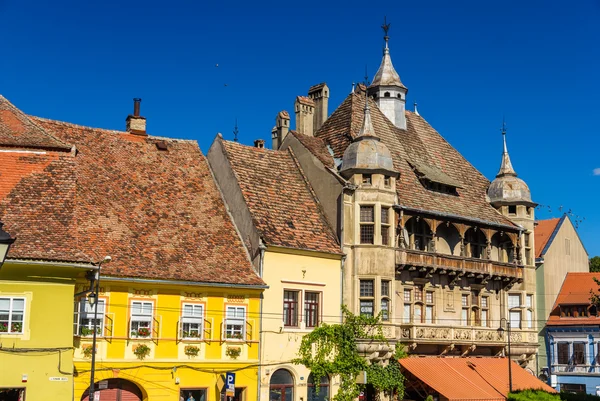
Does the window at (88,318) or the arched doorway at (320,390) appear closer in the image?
the window at (88,318)

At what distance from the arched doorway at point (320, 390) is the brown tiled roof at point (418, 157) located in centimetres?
952

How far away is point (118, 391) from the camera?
102 feet

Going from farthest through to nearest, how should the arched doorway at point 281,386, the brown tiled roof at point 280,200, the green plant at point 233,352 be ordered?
the brown tiled roof at point 280,200
the arched doorway at point 281,386
the green plant at point 233,352

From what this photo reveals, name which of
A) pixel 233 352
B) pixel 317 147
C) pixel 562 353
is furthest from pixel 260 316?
pixel 562 353

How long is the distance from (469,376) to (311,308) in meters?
9.14

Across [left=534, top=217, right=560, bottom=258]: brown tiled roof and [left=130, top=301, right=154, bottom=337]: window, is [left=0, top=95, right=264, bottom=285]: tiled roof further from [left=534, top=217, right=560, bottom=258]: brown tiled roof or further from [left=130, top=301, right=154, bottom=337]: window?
[left=534, top=217, right=560, bottom=258]: brown tiled roof

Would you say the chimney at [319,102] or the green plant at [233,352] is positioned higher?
the chimney at [319,102]

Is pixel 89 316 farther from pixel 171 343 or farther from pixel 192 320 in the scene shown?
pixel 192 320

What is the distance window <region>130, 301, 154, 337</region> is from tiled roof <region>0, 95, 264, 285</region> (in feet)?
4.05

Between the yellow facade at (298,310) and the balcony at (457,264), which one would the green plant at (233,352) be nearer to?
the yellow facade at (298,310)

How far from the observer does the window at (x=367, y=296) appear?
124 feet

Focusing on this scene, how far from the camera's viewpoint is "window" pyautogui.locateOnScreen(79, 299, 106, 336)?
3002 centimetres

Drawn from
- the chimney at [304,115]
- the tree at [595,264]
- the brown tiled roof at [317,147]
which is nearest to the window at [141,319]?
the brown tiled roof at [317,147]

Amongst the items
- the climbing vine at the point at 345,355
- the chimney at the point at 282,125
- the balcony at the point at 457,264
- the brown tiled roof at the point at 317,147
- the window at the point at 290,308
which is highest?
the chimney at the point at 282,125
